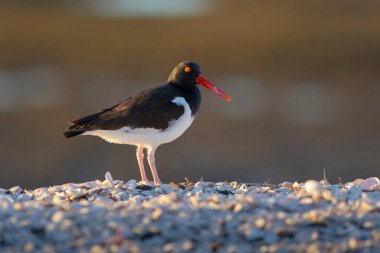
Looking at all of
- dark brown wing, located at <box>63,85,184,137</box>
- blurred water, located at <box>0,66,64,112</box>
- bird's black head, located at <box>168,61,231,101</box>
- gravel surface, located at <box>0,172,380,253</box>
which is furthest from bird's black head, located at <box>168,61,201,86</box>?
blurred water, located at <box>0,66,64,112</box>

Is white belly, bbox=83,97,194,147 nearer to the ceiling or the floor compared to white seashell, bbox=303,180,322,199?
nearer to the ceiling

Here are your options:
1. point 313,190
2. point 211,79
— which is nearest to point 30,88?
point 211,79

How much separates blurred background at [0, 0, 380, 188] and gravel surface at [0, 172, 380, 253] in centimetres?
977

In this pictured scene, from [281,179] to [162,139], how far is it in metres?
7.12

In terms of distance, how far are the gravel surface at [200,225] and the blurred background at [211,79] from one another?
9769mm

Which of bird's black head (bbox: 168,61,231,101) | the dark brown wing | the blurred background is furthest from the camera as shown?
the blurred background

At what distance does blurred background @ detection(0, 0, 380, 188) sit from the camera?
1797 cm

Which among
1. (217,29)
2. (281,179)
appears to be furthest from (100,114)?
(217,29)

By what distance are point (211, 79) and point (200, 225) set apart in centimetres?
1649

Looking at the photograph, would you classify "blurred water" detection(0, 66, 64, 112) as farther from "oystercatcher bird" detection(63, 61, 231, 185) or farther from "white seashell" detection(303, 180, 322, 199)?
"white seashell" detection(303, 180, 322, 199)

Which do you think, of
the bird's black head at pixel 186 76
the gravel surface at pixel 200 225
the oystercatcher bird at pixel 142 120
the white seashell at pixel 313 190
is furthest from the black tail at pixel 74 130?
the white seashell at pixel 313 190

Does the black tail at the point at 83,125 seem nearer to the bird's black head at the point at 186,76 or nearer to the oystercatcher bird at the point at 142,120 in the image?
the oystercatcher bird at the point at 142,120

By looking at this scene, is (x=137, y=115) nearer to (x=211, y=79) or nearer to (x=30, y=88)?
(x=211, y=79)

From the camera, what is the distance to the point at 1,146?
1905 cm
